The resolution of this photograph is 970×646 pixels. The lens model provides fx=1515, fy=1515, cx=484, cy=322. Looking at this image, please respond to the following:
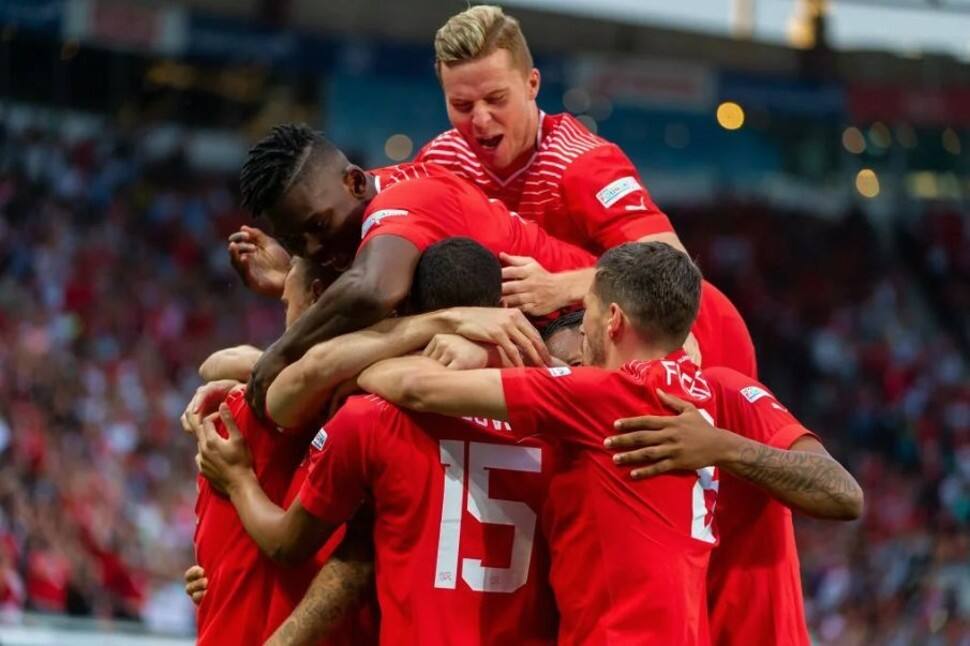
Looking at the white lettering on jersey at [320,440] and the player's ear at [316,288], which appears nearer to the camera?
the white lettering on jersey at [320,440]

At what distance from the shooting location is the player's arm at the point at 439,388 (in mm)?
4109

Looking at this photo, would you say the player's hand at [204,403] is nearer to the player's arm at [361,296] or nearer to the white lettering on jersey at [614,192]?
the player's arm at [361,296]

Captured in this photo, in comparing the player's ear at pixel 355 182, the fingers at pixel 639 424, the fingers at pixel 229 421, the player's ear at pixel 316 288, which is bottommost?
the fingers at pixel 229 421

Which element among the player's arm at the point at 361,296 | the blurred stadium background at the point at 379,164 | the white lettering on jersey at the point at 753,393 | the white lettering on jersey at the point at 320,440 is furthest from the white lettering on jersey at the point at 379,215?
the blurred stadium background at the point at 379,164

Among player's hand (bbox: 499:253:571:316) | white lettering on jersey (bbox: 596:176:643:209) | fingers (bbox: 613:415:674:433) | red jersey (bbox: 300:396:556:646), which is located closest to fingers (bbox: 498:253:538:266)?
player's hand (bbox: 499:253:571:316)

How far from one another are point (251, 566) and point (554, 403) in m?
1.29

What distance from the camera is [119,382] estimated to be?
1559cm

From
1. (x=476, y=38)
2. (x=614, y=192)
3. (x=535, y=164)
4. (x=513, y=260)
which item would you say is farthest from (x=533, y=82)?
(x=513, y=260)

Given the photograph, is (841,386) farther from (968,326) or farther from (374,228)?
(374,228)

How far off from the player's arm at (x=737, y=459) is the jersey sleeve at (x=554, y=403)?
0.27 feet

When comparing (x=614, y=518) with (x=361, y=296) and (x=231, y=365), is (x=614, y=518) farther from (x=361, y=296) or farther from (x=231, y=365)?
(x=231, y=365)

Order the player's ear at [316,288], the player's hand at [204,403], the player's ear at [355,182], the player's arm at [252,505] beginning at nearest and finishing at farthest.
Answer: the player's arm at [252,505] < the player's ear at [355,182] < the player's ear at [316,288] < the player's hand at [204,403]

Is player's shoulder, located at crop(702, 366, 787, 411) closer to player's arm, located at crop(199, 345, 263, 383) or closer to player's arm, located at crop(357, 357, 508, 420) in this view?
player's arm, located at crop(357, 357, 508, 420)

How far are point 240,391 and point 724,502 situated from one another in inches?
63.0
